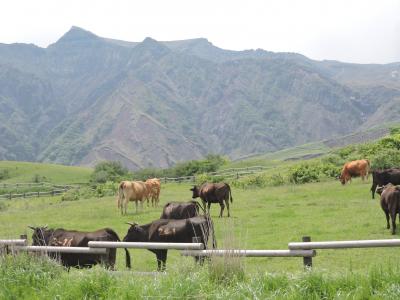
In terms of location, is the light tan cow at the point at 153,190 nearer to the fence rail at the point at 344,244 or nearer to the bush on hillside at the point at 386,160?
the bush on hillside at the point at 386,160

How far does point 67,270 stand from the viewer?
11211 millimetres

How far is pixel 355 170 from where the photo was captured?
105ft

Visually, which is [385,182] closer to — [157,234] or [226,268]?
[157,234]

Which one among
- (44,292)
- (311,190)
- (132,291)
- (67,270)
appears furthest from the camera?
(311,190)

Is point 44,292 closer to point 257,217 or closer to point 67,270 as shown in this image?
point 67,270

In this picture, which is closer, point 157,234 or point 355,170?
point 157,234

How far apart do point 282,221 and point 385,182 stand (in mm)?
7227

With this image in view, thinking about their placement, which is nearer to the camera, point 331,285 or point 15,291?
point 331,285

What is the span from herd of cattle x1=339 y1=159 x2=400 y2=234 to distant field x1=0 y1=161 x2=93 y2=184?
7259cm

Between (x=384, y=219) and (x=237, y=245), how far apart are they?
11214 millimetres

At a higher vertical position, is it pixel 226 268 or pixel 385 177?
pixel 385 177

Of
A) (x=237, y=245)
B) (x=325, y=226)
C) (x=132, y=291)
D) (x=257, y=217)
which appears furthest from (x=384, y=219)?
(x=132, y=291)

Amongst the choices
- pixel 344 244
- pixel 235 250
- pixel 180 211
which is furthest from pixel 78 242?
pixel 344 244

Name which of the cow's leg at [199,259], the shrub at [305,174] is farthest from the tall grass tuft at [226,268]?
the shrub at [305,174]
